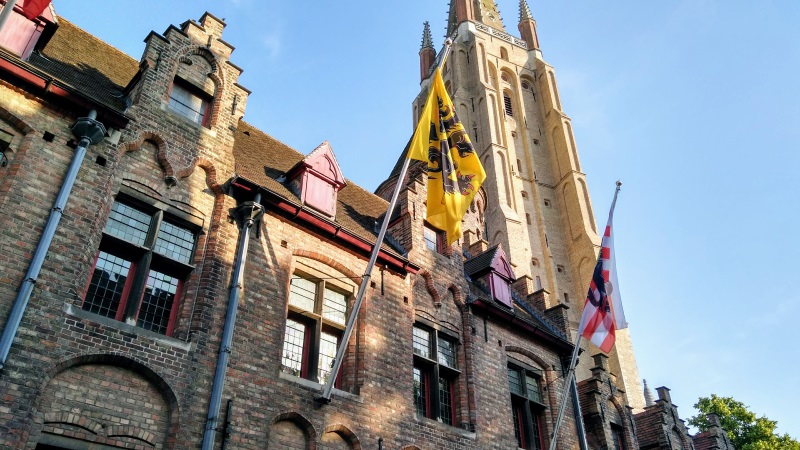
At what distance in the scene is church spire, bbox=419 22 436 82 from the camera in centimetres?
6531

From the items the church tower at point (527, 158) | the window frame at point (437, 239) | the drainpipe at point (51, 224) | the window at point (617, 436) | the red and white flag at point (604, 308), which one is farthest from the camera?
the church tower at point (527, 158)

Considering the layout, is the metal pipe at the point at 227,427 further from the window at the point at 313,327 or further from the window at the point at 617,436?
the window at the point at 617,436

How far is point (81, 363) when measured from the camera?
27.2 ft

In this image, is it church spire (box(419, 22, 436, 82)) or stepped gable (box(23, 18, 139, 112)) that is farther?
church spire (box(419, 22, 436, 82))

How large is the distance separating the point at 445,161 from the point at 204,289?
5.57 meters

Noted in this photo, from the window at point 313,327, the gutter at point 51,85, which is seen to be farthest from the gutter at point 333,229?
the gutter at point 51,85

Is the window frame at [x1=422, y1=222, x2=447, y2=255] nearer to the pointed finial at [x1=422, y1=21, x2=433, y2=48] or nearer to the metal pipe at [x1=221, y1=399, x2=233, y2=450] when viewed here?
the metal pipe at [x1=221, y1=399, x2=233, y2=450]

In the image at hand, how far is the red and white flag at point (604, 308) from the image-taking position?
1404 centimetres

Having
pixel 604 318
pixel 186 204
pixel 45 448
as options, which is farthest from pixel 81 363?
pixel 604 318

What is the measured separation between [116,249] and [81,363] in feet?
6.49

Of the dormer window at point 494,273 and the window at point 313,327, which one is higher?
the dormer window at point 494,273

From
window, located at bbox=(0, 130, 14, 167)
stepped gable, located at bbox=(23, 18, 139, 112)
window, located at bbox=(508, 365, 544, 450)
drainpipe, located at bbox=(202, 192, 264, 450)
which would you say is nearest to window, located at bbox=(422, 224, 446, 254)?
window, located at bbox=(508, 365, 544, 450)

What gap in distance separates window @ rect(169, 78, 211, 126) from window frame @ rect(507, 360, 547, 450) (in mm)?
9101

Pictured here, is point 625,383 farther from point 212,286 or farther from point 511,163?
point 212,286
